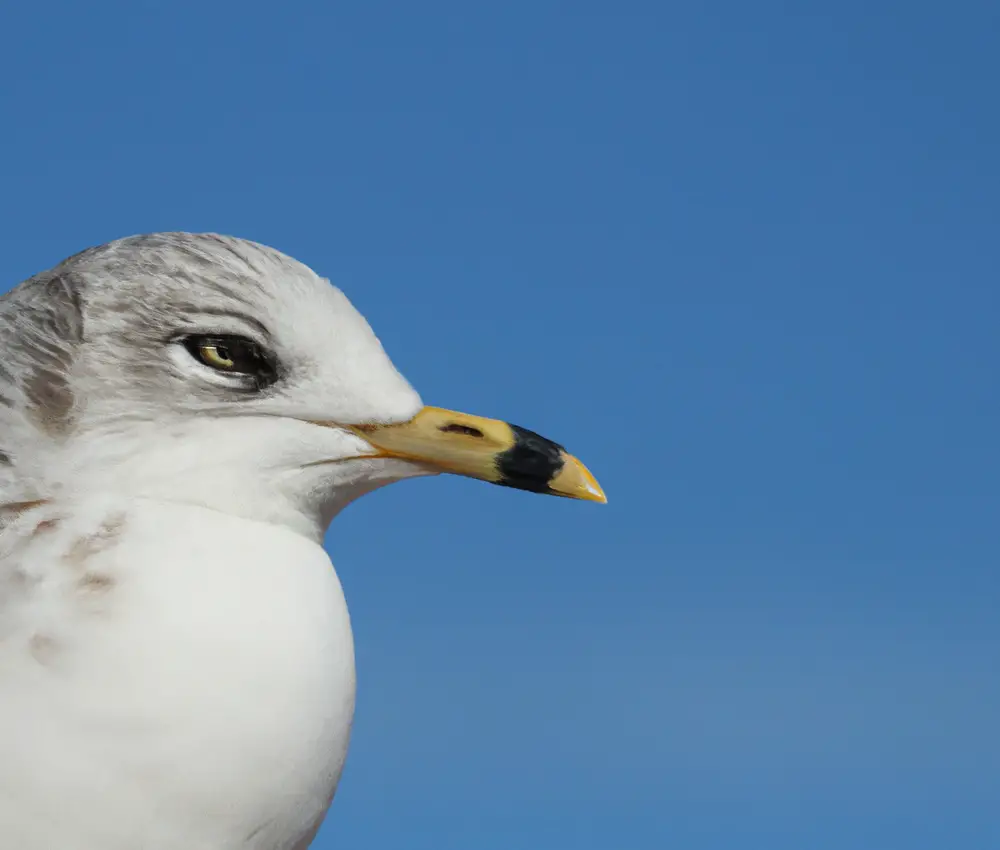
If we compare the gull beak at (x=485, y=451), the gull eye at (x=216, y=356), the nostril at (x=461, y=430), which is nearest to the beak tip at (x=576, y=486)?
the gull beak at (x=485, y=451)

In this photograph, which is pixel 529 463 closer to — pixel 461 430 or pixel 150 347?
pixel 461 430

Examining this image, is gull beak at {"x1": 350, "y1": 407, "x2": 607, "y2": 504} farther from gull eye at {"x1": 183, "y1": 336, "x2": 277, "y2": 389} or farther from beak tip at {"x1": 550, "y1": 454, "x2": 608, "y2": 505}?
gull eye at {"x1": 183, "y1": 336, "x2": 277, "y2": 389}

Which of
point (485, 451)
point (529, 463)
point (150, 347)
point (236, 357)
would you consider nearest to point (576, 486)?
point (529, 463)

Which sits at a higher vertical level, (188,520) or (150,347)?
(150,347)

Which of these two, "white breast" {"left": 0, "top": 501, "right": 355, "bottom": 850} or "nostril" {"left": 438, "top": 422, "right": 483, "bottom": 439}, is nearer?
"white breast" {"left": 0, "top": 501, "right": 355, "bottom": 850}

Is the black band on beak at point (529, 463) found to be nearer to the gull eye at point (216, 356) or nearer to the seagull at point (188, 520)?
the seagull at point (188, 520)

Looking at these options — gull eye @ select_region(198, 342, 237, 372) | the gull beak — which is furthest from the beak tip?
gull eye @ select_region(198, 342, 237, 372)

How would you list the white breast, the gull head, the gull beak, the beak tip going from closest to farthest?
1. the white breast
2. the gull head
3. the gull beak
4. the beak tip

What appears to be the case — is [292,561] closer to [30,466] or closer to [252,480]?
[252,480]

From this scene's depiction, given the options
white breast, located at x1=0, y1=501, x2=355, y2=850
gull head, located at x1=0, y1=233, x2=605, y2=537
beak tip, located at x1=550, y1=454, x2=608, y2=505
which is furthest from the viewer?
beak tip, located at x1=550, y1=454, x2=608, y2=505
